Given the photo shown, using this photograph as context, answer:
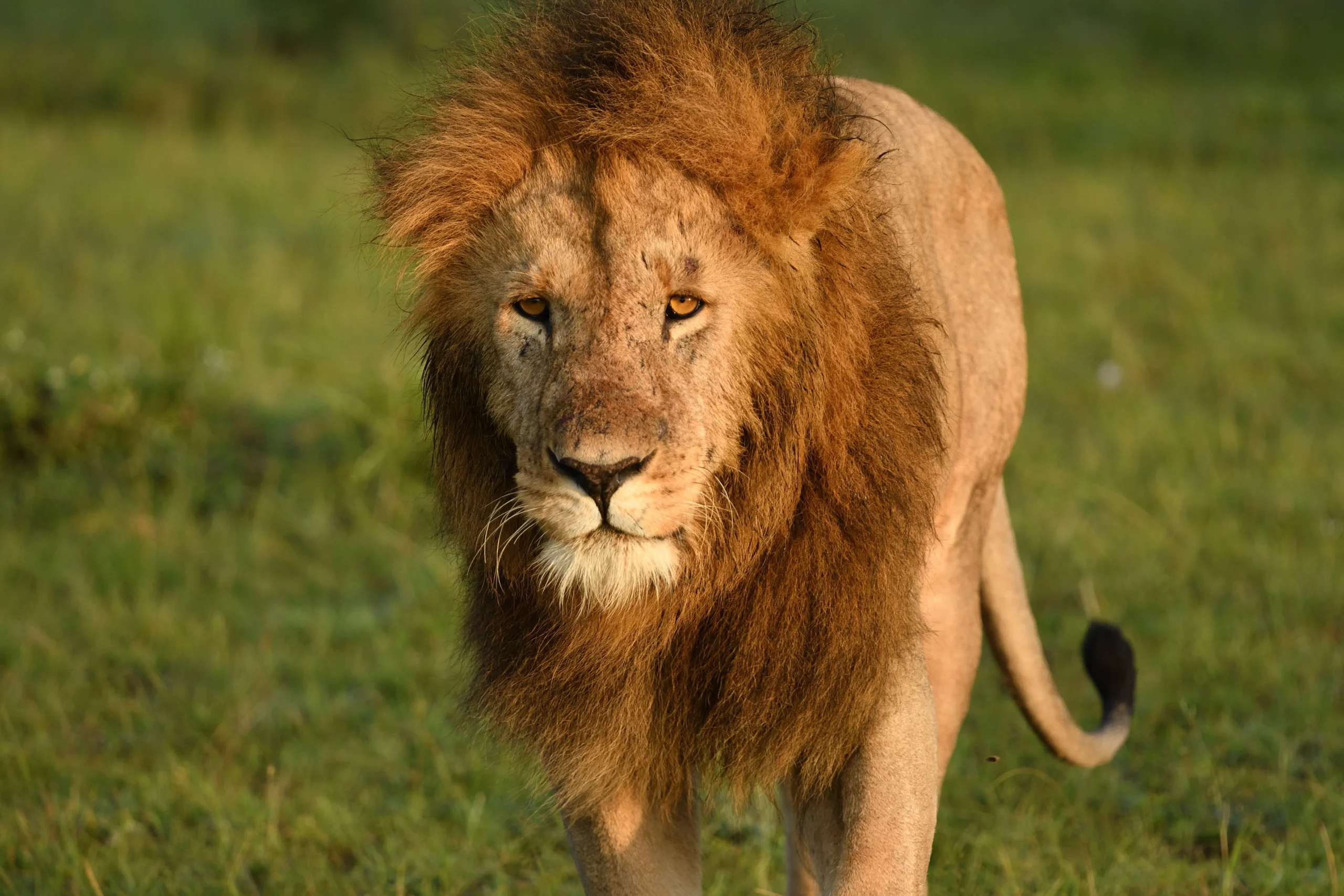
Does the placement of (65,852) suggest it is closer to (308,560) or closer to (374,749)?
(374,749)

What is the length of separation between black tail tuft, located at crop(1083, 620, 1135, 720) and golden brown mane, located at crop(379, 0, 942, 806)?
96cm

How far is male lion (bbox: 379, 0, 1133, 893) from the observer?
230 centimetres

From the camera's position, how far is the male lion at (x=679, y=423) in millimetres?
2297

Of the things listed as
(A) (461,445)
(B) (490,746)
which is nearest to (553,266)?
(A) (461,445)

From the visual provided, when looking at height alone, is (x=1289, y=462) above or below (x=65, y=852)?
below

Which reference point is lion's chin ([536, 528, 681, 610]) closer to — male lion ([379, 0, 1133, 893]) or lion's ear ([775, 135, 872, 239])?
male lion ([379, 0, 1133, 893])

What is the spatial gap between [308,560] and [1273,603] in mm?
2916

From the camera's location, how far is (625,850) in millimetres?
2598

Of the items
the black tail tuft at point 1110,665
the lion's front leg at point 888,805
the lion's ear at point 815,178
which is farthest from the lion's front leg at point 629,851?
the black tail tuft at point 1110,665

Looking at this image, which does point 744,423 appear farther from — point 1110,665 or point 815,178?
point 1110,665

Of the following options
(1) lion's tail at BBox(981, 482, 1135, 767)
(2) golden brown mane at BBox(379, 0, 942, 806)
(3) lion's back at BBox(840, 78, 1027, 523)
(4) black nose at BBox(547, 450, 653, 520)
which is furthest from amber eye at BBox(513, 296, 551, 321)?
(1) lion's tail at BBox(981, 482, 1135, 767)

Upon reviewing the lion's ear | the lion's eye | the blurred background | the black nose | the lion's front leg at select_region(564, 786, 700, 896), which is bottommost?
the blurred background

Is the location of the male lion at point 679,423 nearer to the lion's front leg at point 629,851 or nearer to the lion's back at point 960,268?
the lion's front leg at point 629,851

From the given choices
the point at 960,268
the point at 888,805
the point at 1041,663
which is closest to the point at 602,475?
the point at 888,805
